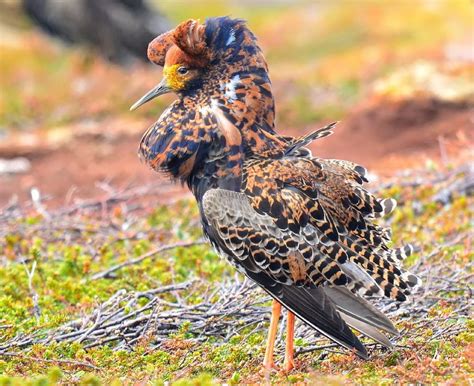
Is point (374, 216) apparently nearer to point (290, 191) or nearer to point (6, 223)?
point (290, 191)

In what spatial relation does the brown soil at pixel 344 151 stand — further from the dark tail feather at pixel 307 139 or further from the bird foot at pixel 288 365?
the bird foot at pixel 288 365

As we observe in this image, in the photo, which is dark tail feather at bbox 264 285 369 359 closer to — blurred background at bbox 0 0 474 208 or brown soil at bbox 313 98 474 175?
blurred background at bbox 0 0 474 208

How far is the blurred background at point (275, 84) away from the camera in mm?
13672

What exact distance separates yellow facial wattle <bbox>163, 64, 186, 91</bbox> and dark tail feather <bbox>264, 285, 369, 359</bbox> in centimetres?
156

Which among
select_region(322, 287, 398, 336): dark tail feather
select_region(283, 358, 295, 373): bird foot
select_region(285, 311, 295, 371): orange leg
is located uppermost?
select_region(322, 287, 398, 336): dark tail feather

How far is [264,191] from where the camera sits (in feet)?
19.1

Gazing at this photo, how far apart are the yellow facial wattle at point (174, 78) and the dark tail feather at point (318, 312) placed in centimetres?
156

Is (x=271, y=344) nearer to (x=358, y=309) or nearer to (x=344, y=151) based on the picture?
(x=358, y=309)

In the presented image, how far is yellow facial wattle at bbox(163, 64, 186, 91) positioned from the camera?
20.6 feet

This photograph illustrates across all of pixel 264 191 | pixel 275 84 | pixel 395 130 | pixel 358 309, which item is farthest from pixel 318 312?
pixel 275 84

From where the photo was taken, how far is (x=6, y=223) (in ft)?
30.2

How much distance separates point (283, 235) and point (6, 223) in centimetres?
431

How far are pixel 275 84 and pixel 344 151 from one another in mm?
5170

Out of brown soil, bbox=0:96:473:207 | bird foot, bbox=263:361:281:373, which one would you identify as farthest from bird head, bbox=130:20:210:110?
brown soil, bbox=0:96:473:207
